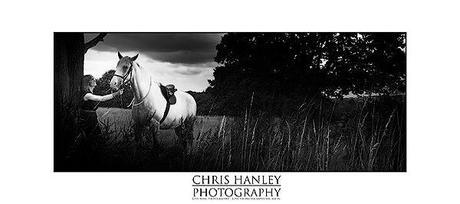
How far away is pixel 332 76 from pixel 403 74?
740 mm

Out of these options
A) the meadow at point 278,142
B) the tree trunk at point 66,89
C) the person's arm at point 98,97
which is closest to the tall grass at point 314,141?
the meadow at point 278,142

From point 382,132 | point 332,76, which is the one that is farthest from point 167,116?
point 382,132

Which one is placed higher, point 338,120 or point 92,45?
point 92,45

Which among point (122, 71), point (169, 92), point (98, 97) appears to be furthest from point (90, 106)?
point (169, 92)

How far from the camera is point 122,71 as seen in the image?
20.2ft

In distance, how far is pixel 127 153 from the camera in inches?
243

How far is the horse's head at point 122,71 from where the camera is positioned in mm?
6105

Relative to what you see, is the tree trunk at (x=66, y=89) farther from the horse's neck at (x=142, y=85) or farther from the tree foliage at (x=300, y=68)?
the tree foliage at (x=300, y=68)

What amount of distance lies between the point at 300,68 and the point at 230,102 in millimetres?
851

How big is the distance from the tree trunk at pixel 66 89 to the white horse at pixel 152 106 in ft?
1.35

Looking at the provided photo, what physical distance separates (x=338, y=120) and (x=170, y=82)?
1.85 metres

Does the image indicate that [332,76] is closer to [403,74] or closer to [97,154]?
[403,74]

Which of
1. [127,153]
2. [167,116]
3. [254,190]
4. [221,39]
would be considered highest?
[221,39]

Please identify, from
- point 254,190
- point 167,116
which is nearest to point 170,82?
point 167,116
